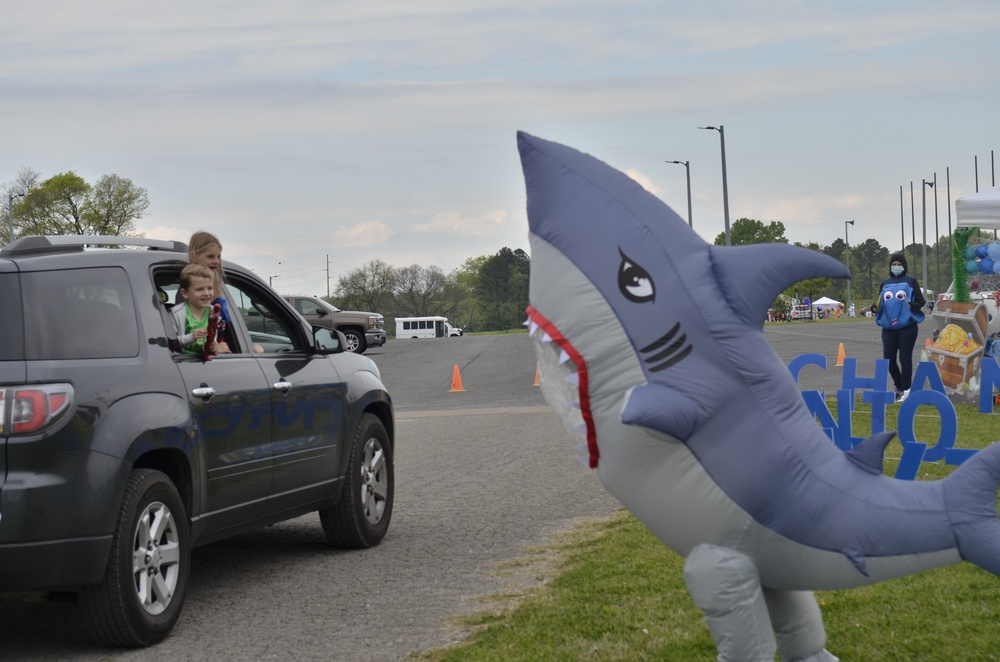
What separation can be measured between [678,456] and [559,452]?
29.2 feet

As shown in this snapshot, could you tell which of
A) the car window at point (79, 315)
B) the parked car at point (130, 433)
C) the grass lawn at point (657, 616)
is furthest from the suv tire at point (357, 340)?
the car window at point (79, 315)

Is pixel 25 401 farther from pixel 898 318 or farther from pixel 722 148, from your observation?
pixel 722 148

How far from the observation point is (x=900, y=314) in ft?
49.2

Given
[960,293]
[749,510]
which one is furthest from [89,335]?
[960,293]

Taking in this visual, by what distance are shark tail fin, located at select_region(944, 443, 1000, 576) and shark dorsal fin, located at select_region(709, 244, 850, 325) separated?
0.78 m

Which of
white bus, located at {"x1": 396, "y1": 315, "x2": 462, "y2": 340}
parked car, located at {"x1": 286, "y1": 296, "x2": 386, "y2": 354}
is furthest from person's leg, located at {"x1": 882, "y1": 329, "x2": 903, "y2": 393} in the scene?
white bus, located at {"x1": 396, "y1": 315, "x2": 462, "y2": 340}

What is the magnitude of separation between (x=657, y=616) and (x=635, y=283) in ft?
7.84

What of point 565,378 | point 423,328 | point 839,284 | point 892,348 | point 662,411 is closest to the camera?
point 662,411

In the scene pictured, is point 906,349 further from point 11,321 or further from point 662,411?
point 662,411

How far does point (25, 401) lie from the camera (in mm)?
5402

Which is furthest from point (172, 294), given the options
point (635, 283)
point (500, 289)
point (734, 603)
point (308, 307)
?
point (500, 289)

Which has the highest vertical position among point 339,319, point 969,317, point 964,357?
point 339,319

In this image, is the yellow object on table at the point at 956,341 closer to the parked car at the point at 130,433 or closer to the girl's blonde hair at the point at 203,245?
the parked car at the point at 130,433

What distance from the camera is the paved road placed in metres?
5.92
